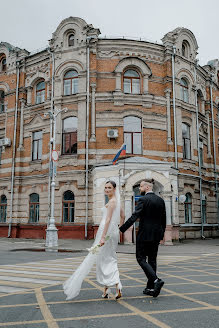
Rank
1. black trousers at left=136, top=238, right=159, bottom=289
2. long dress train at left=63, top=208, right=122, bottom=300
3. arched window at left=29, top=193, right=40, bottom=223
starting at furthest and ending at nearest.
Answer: arched window at left=29, top=193, right=40, bottom=223 < black trousers at left=136, top=238, right=159, bottom=289 < long dress train at left=63, top=208, right=122, bottom=300

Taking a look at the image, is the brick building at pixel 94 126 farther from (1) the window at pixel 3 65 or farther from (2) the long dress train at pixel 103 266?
(2) the long dress train at pixel 103 266

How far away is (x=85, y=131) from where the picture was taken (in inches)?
828

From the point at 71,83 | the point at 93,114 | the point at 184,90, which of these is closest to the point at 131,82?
the point at 93,114

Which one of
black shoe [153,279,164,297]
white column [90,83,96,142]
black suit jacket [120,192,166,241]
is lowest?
black shoe [153,279,164,297]

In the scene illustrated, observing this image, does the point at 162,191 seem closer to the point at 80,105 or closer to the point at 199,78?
the point at 80,105

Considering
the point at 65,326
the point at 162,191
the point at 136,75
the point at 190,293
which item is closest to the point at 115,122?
the point at 136,75

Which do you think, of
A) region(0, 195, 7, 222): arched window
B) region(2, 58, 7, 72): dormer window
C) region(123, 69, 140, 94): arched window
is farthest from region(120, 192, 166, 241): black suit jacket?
region(2, 58, 7, 72): dormer window

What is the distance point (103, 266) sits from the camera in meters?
5.20

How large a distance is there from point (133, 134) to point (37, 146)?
24.0 feet

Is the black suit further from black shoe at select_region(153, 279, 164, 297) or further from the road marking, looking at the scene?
the road marking

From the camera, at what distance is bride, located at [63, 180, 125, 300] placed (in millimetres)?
4914

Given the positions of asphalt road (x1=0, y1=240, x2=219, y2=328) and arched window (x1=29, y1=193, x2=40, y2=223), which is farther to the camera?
arched window (x1=29, y1=193, x2=40, y2=223)

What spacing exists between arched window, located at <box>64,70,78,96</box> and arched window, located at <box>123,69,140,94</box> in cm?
354

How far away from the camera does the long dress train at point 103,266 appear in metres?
4.86
